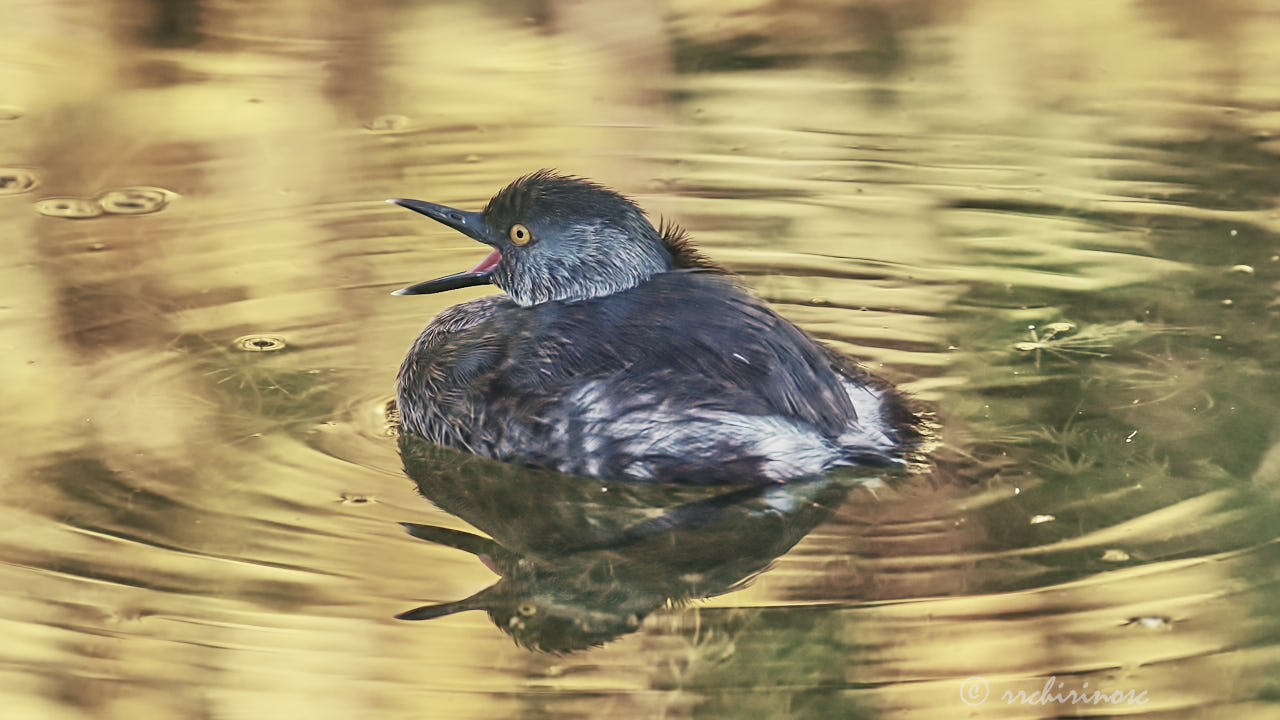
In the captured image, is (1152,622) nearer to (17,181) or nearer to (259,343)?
(259,343)

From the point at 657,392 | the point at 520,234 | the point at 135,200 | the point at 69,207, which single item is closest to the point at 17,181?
the point at 69,207

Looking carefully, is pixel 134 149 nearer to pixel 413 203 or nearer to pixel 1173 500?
pixel 413 203

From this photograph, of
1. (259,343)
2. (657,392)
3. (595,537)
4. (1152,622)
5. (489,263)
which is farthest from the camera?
(259,343)

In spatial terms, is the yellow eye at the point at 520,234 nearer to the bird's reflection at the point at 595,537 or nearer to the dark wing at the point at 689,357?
the dark wing at the point at 689,357

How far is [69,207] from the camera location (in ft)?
24.1

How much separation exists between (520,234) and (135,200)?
2755mm

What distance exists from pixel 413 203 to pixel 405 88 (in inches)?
156

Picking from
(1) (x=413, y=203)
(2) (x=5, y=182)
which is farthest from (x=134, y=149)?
(1) (x=413, y=203)

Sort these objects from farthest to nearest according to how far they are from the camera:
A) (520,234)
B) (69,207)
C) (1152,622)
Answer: (69,207) < (520,234) < (1152,622)

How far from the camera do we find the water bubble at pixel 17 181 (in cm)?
753

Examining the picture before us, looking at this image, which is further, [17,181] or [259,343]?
[17,181]

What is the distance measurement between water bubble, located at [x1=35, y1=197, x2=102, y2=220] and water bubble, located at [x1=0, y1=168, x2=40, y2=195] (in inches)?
7.7

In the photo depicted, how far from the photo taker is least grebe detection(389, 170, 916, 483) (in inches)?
189

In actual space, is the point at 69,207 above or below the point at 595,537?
above
